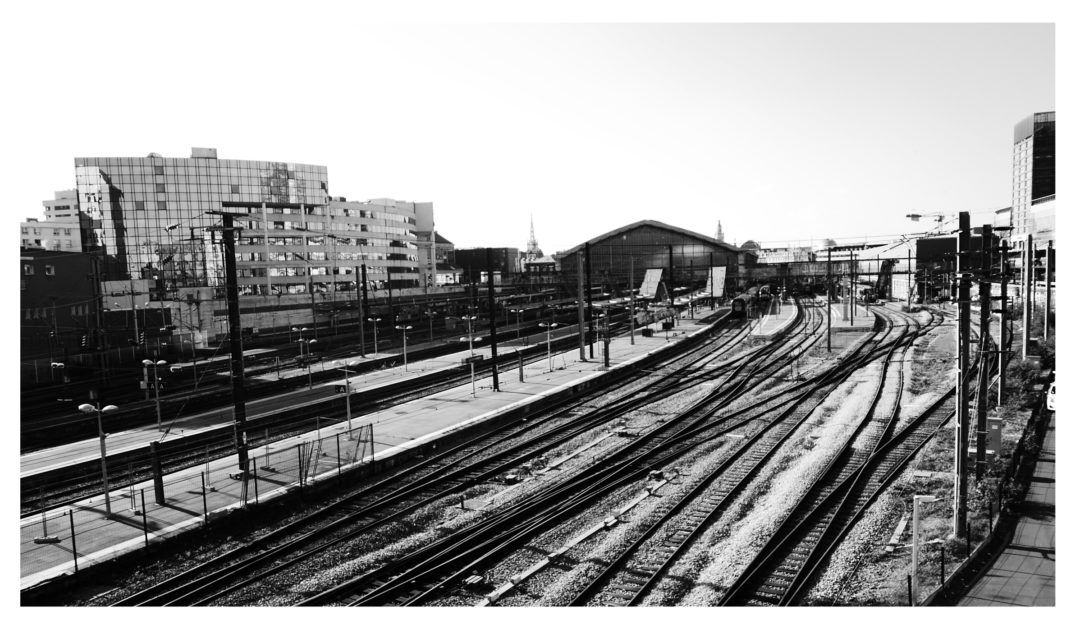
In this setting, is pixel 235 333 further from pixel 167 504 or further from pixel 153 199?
pixel 153 199

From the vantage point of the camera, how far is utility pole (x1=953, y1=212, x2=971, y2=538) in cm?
1186

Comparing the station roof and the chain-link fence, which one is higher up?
the station roof

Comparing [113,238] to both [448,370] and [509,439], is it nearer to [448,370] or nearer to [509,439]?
[448,370]

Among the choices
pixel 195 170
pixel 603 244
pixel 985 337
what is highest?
pixel 195 170

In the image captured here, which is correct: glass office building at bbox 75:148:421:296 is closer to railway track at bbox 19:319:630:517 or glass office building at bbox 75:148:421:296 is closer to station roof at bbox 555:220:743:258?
station roof at bbox 555:220:743:258

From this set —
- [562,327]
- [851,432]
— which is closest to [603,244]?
[562,327]

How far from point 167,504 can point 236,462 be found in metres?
2.92

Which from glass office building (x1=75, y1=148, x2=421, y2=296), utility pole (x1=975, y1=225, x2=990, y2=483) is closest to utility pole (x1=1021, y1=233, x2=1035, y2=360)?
utility pole (x1=975, y1=225, x2=990, y2=483)

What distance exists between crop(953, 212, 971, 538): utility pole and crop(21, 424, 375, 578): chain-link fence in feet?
43.2

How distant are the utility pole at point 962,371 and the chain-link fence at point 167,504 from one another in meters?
13.2

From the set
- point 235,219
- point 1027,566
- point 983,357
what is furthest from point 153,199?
point 1027,566

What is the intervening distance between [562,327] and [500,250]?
77.6 meters

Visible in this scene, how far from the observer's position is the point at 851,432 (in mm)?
20297

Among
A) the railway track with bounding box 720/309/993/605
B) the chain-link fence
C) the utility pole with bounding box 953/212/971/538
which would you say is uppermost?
the utility pole with bounding box 953/212/971/538
